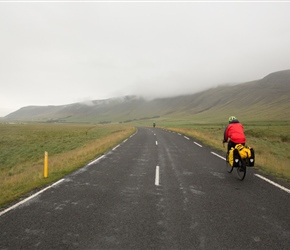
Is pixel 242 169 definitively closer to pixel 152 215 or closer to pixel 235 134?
pixel 235 134

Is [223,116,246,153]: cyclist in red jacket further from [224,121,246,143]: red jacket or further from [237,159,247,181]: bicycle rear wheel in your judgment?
[237,159,247,181]: bicycle rear wheel

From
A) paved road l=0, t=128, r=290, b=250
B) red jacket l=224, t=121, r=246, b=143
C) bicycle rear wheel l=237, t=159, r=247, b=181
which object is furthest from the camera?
Answer: red jacket l=224, t=121, r=246, b=143

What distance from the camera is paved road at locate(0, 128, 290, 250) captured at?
13.7 feet

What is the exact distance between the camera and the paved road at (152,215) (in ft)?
13.7

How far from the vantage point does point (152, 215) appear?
208 inches

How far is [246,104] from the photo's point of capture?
16100cm

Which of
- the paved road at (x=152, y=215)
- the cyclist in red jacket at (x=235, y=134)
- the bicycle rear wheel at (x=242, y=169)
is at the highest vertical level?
the cyclist in red jacket at (x=235, y=134)

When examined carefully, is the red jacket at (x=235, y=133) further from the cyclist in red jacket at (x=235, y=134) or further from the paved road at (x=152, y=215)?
the paved road at (x=152, y=215)

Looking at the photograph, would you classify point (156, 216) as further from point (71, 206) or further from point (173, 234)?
point (71, 206)

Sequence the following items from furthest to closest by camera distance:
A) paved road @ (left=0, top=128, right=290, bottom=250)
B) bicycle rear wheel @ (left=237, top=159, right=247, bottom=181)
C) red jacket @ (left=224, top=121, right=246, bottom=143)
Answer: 1. red jacket @ (left=224, top=121, right=246, bottom=143)
2. bicycle rear wheel @ (left=237, top=159, right=247, bottom=181)
3. paved road @ (left=0, top=128, right=290, bottom=250)

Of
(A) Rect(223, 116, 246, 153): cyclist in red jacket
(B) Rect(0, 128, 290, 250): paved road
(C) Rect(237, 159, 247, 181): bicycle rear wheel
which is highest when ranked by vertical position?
(A) Rect(223, 116, 246, 153): cyclist in red jacket

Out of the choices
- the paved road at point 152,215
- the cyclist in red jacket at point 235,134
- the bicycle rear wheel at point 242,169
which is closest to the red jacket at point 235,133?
the cyclist in red jacket at point 235,134

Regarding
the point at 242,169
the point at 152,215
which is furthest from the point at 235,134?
the point at 152,215

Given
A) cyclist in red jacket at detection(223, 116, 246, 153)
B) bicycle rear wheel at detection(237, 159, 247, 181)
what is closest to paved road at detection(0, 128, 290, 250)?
bicycle rear wheel at detection(237, 159, 247, 181)
